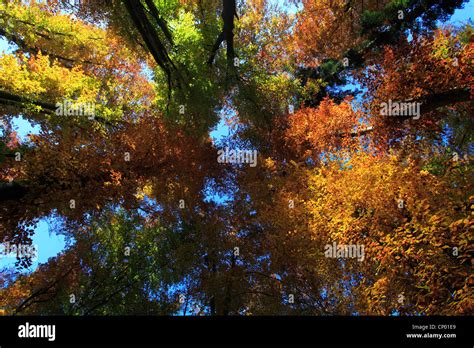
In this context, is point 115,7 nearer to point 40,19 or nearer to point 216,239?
point 40,19

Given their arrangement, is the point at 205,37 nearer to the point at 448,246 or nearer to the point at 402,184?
the point at 402,184

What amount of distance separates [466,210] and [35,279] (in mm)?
18248

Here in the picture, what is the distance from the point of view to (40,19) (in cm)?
1680

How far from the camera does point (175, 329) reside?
17.9ft

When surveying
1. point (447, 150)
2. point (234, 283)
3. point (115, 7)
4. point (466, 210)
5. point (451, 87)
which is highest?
point (115, 7)

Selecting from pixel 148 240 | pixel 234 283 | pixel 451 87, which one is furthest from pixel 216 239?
pixel 451 87

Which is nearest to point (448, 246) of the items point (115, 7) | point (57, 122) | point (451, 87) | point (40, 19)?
point (451, 87)

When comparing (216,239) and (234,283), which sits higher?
(216,239)

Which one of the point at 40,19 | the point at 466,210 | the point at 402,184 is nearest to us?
the point at 466,210

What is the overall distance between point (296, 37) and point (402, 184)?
1809 centimetres

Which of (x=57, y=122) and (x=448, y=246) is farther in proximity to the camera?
(x=57, y=122)

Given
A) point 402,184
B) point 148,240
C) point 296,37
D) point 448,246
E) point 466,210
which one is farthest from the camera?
point 296,37

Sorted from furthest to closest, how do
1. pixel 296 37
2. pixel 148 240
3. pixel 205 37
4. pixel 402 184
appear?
1. pixel 296 37
2. pixel 148 240
3. pixel 205 37
4. pixel 402 184

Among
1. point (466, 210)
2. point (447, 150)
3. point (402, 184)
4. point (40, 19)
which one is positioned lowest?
point (466, 210)
